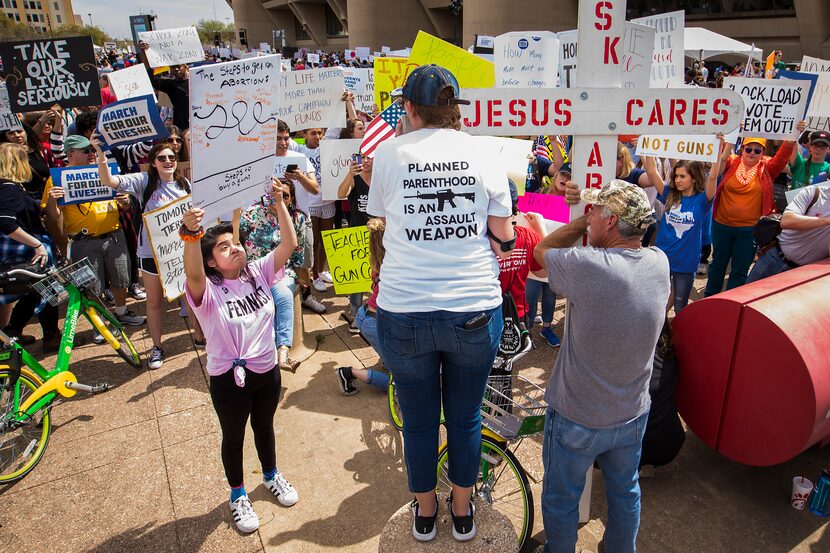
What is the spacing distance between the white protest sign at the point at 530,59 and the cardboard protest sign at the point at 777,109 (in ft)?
6.41

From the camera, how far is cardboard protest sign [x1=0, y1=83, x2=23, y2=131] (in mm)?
7117

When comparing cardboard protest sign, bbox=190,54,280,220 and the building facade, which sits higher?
the building facade

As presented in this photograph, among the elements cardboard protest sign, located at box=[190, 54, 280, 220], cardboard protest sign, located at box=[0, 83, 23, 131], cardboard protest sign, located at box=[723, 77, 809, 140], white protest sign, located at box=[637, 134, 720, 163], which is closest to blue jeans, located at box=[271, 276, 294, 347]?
cardboard protest sign, located at box=[190, 54, 280, 220]

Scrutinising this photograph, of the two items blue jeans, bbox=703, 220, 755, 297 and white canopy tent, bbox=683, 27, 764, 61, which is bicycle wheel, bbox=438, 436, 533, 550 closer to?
blue jeans, bbox=703, 220, 755, 297

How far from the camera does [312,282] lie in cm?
725

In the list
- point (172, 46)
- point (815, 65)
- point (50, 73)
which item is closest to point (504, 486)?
point (50, 73)

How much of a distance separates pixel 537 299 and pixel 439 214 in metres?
3.81

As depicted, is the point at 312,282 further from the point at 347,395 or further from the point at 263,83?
the point at 263,83

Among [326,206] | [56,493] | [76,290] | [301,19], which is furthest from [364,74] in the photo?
[301,19]

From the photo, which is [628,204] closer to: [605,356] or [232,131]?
[605,356]

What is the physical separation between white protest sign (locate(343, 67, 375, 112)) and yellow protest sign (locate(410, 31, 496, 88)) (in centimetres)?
413

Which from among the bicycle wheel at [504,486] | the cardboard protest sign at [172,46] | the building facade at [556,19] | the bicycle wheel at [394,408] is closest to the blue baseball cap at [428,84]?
the bicycle wheel at [504,486]

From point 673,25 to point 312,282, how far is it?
16.9 feet

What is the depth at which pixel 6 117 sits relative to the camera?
7.14 metres
